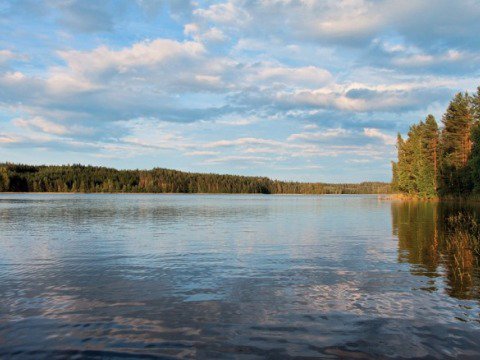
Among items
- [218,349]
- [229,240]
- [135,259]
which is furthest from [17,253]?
[218,349]

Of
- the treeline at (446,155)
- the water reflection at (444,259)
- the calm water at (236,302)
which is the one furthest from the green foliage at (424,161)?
the calm water at (236,302)

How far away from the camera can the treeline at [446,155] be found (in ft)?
287

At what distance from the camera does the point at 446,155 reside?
4109 inches

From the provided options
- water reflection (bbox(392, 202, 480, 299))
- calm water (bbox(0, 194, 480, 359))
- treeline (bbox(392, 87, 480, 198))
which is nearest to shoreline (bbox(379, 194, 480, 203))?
treeline (bbox(392, 87, 480, 198))

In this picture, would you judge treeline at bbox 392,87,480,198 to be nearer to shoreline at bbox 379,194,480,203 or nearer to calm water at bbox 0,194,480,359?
shoreline at bbox 379,194,480,203

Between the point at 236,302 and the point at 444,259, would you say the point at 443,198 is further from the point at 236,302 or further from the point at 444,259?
the point at 236,302

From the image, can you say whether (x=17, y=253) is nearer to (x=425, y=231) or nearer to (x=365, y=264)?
(x=365, y=264)

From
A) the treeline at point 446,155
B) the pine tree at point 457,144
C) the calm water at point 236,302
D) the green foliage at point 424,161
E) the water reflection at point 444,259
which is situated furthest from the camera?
the green foliage at point 424,161

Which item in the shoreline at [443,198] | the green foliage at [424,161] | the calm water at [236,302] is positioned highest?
the green foliage at [424,161]

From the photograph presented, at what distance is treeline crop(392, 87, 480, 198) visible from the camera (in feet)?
287

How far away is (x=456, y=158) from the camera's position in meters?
95.7

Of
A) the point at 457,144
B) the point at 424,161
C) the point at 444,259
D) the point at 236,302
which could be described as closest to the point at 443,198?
the point at 424,161

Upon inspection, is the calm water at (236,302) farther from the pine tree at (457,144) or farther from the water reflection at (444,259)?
the pine tree at (457,144)

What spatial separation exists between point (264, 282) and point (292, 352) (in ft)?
26.1
